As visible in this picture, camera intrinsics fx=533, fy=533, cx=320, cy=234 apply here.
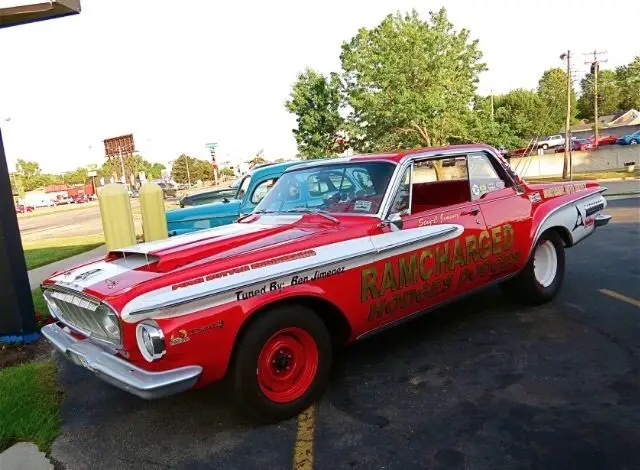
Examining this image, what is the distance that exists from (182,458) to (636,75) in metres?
79.5

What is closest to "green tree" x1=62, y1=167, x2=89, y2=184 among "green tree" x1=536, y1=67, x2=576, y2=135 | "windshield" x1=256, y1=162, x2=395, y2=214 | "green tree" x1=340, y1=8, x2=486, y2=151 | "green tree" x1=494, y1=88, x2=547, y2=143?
"green tree" x1=494, y1=88, x2=547, y2=143

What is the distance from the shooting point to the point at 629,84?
7344 cm

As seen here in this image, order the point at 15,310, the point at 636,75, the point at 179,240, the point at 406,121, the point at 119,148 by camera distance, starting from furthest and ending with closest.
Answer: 1. the point at 119,148
2. the point at 636,75
3. the point at 406,121
4. the point at 15,310
5. the point at 179,240

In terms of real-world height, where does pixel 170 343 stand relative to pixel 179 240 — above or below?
below

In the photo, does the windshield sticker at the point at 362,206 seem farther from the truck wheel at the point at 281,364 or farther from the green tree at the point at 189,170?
the green tree at the point at 189,170

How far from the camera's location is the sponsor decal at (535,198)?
17.7ft

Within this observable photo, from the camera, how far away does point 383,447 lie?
321 cm

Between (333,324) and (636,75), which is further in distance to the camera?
(636,75)

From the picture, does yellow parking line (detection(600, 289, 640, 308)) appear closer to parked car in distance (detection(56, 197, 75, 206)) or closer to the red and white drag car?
the red and white drag car

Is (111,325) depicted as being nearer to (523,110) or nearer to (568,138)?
(568,138)

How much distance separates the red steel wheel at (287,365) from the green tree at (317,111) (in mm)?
31547

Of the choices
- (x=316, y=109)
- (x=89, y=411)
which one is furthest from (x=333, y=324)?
(x=316, y=109)

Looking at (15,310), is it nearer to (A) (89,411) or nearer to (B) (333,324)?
(A) (89,411)

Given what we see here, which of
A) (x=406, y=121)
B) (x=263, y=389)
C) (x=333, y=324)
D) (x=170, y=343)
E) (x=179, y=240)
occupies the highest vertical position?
(x=406, y=121)
